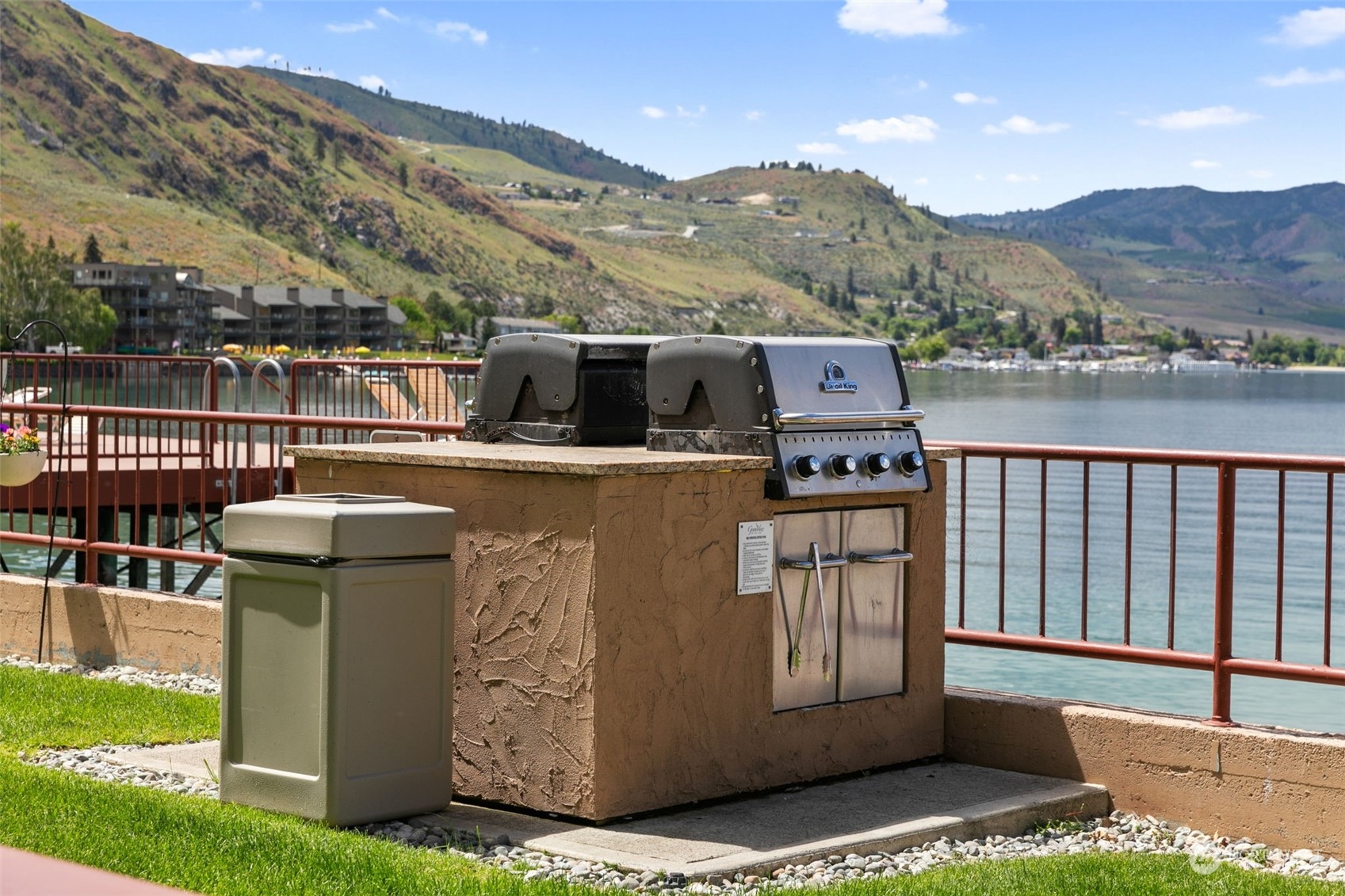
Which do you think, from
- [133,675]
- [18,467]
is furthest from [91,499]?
[133,675]

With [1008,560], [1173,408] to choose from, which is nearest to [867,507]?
[1008,560]

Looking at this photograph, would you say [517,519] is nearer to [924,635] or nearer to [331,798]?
[331,798]

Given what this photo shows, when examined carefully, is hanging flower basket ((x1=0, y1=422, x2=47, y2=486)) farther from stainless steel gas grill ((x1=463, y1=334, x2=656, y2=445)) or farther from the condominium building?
the condominium building

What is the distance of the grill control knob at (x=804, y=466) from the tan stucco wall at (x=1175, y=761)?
1.58 meters

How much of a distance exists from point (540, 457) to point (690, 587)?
768 millimetres

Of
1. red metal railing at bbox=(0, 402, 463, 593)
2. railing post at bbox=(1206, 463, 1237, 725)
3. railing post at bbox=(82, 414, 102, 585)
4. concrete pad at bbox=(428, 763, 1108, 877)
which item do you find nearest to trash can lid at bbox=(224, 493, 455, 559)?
concrete pad at bbox=(428, 763, 1108, 877)

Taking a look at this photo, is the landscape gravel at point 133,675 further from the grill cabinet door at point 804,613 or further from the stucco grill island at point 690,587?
the grill cabinet door at point 804,613

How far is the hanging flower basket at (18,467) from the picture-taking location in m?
10.2

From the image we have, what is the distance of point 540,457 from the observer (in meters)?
6.11

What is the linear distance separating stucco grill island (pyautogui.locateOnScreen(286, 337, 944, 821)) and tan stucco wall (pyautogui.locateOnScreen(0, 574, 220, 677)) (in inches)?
108

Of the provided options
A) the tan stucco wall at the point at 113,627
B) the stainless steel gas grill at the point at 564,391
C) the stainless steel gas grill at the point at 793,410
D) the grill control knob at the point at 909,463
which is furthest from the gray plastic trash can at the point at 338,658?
the tan stucco wall at the point at 113,627

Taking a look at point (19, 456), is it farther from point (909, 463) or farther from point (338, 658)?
point (909, 463)

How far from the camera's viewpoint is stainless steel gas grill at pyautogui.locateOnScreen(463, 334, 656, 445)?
22.4 ft

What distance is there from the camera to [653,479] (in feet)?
19.7
